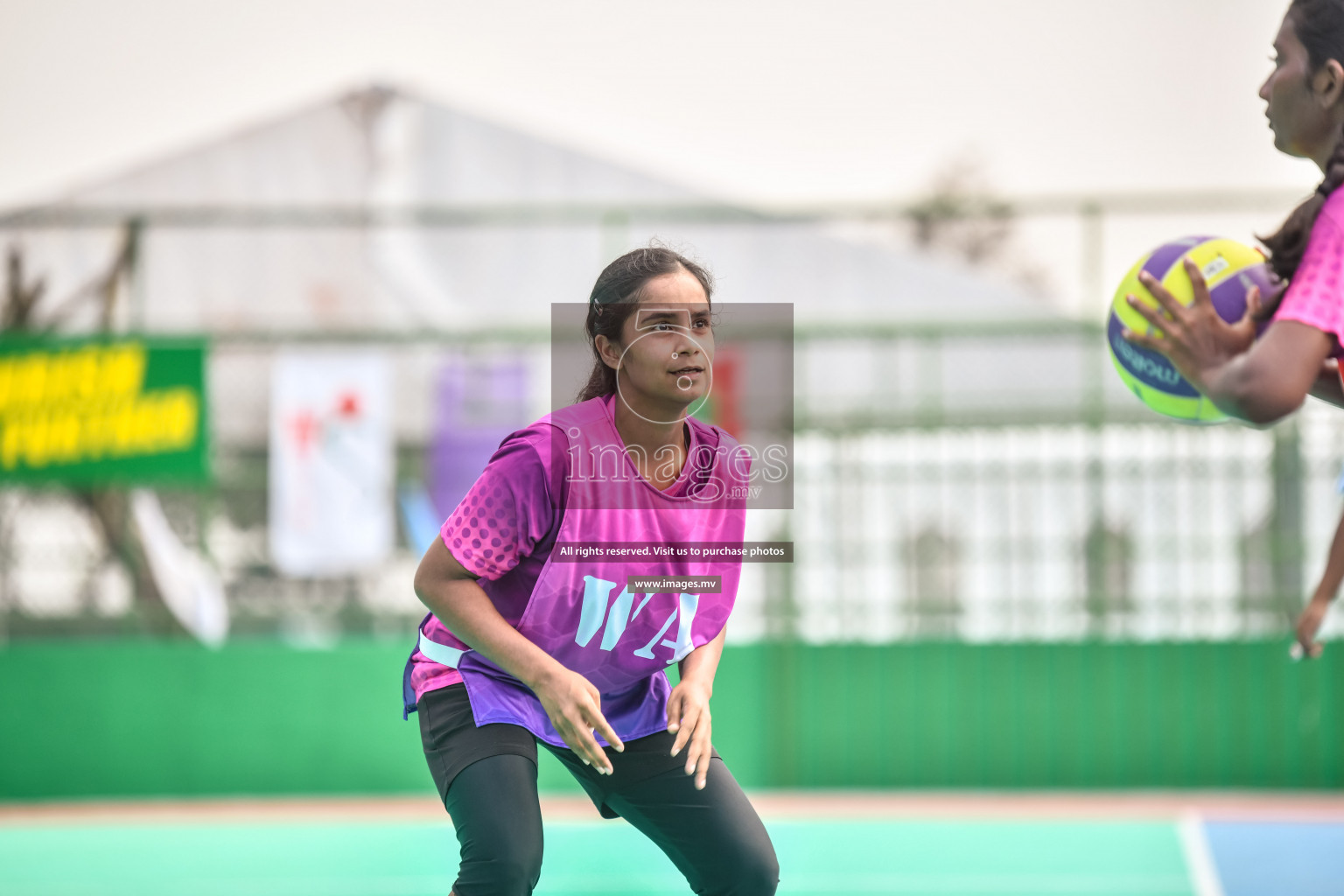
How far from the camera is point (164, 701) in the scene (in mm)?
9312

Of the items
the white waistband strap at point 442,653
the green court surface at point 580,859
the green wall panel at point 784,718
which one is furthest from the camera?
the green wall panel at point 784,718

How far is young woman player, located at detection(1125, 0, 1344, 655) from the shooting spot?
269 centimetres

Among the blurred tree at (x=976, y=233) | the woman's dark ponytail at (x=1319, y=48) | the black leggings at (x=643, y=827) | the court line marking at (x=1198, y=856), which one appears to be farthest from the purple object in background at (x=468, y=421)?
the woman's dark ponytail at (x=1319, y=48)

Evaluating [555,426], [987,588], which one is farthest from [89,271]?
[555,426]

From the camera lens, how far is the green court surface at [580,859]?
258 inches

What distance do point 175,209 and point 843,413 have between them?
16.0 feet

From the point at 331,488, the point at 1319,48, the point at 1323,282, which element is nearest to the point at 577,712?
the point at 1323,282

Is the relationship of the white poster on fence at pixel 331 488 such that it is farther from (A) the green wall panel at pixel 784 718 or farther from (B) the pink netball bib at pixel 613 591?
(B) the pink netball bib at pixel 613 591

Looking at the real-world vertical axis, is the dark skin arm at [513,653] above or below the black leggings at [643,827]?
above

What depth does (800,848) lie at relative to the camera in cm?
744

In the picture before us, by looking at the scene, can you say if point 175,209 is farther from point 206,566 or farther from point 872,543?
point 872,543

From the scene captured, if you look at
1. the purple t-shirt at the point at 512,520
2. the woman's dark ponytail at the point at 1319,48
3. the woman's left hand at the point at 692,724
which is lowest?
the woman's left hand at the point at 692,724

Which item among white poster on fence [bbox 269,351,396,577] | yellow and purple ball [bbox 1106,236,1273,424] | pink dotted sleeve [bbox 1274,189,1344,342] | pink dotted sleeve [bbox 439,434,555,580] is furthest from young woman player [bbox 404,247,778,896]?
white poster on fence [bbox 269,351,396,577]

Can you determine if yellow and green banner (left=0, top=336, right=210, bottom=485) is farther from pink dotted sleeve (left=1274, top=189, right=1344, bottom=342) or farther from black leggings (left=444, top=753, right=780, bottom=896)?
pink dotted sleeve (left=1274, top=189, right=1344, bottom=342)
